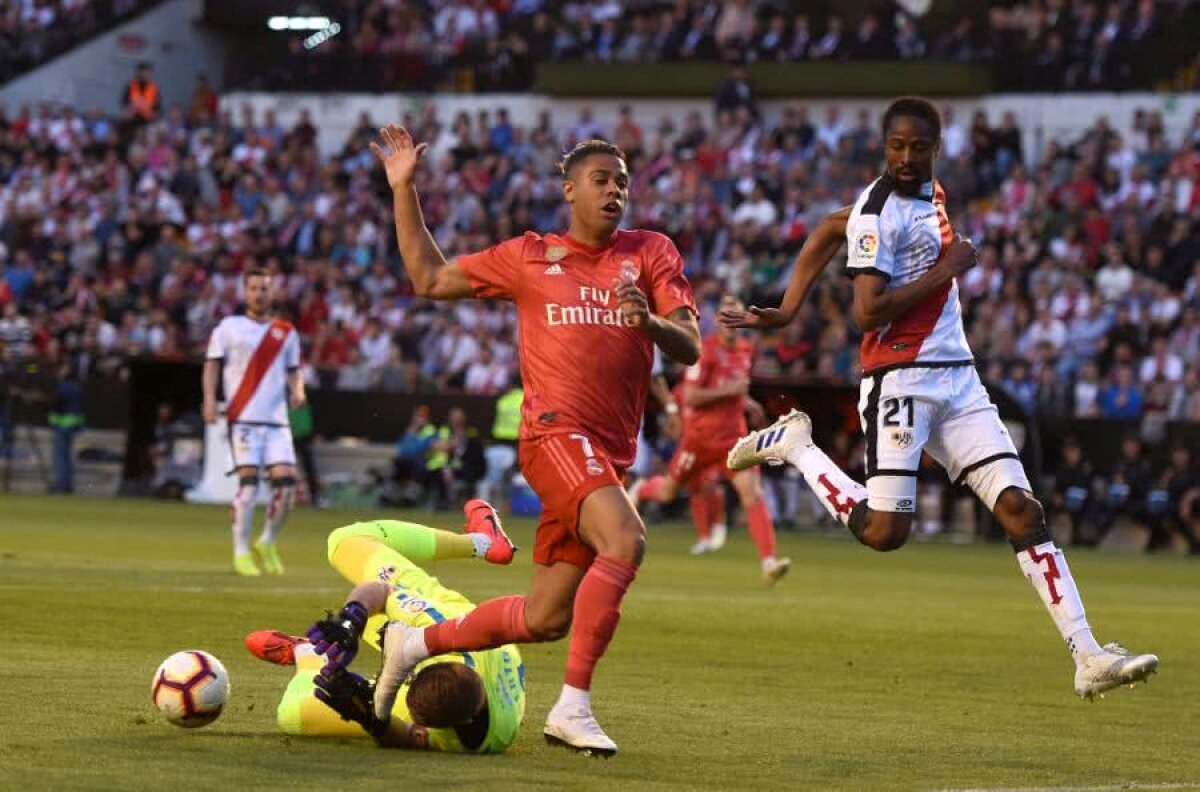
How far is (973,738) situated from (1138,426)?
19.0 meters

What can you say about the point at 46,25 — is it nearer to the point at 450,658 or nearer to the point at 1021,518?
the point at 1021,518

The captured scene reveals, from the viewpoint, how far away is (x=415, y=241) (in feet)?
30.6

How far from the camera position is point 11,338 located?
36.3 m

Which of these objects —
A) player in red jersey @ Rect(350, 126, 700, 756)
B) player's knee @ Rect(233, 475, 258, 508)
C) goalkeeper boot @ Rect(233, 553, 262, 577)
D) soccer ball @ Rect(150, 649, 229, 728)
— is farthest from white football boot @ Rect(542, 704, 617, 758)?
player's knee @ Rect(233, 475, 258, 508)

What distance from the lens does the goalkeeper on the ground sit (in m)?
8.76

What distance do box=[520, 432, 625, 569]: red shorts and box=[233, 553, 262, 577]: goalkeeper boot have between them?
9669mm

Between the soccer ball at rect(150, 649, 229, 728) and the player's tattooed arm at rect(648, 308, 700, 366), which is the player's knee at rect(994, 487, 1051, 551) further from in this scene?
the soccer ball at rect(150, 649, 229, 728)

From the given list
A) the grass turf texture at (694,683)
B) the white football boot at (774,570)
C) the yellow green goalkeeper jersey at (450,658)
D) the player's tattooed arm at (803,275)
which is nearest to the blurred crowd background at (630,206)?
the grass turf texture at (694,683)

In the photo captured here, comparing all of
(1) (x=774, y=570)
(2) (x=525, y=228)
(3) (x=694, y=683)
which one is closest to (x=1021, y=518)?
(3) (x=694, y=683)

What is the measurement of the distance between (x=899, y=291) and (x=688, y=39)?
3144 cm

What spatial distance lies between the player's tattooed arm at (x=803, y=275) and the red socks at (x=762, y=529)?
959 cm

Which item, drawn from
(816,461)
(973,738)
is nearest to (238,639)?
(816,461)

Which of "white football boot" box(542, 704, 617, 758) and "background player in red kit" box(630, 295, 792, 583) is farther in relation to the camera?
"background player in red kit" box(630, 295, 792, 583)

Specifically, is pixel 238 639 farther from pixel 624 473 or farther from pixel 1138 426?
pixel 1138 426
